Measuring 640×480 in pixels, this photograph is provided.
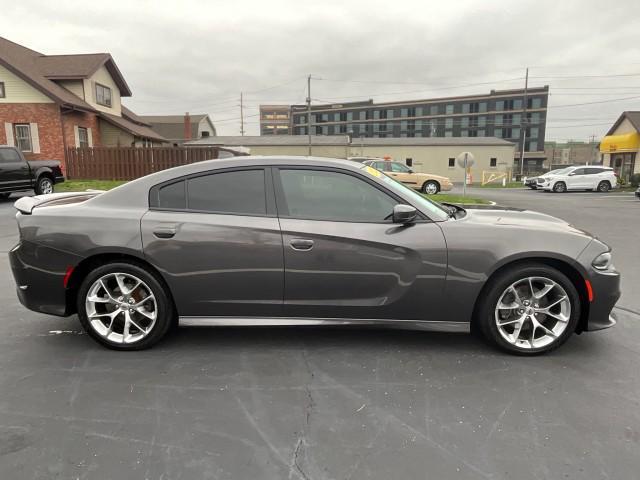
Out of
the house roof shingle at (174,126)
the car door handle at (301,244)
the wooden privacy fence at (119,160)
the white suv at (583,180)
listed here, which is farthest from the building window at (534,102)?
the car door handle at (301,244)

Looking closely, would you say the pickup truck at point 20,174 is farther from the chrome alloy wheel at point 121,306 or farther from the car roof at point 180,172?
the chrome alloy wheel at point 121,306

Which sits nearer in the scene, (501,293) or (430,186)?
(501,293)

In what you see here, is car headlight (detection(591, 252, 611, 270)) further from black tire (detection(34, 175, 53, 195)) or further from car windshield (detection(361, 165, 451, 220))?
black tire (detection(34, 175, 53, 195))

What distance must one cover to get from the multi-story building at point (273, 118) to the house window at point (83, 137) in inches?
4553

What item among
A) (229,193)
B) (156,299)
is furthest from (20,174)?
(229,193)

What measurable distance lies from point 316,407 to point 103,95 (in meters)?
28.4

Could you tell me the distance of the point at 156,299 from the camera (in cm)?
360

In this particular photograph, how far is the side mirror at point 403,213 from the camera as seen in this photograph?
3369 millimetres

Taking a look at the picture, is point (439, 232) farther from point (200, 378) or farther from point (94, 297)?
point (94, 297)

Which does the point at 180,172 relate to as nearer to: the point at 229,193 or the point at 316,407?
the point at 229,193

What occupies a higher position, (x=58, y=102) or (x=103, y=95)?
(x=103, y=95)

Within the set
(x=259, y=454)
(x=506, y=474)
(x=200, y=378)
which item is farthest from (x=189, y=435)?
(x=506, y=474)

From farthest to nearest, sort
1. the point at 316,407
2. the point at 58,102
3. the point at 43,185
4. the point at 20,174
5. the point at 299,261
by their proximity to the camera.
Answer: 1. the point at 58,102
2. the point at 43,185
3. the point at 20,174
4. the point at 299,261
5. the point at 316,407

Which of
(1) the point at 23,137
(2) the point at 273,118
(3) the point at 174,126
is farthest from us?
(2) the point at 273,118
